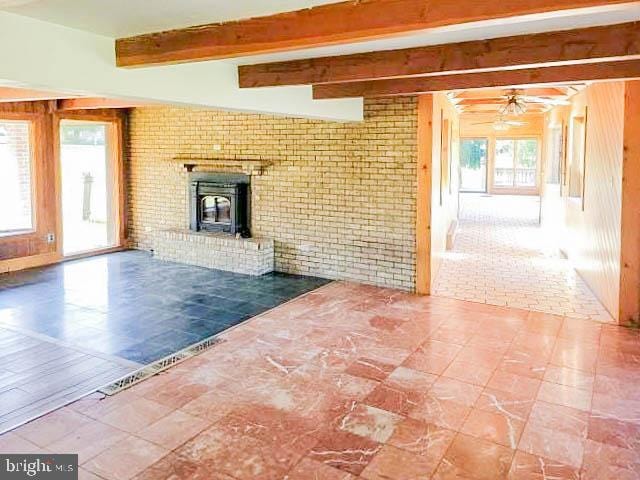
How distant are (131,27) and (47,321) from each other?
10.7 feet

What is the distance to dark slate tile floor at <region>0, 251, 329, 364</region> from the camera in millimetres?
4727

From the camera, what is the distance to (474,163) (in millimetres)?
19516

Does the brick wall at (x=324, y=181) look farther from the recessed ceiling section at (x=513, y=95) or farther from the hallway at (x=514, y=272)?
the recessed ceiling section at (x=513, y=95)

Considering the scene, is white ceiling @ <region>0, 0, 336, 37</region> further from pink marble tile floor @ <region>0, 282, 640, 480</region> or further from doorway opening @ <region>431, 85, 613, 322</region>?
doorway opening @ <region>431, 85, 613, 322</region>

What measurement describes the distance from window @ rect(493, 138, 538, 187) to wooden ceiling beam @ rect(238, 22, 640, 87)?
51.4 feet

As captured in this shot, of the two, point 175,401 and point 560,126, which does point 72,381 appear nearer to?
A: point 175,401

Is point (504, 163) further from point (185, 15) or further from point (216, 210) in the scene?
point (185, 15)

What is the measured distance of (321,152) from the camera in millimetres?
6965

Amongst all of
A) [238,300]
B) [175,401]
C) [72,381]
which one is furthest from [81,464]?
[238,300]

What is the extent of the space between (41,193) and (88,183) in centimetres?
168

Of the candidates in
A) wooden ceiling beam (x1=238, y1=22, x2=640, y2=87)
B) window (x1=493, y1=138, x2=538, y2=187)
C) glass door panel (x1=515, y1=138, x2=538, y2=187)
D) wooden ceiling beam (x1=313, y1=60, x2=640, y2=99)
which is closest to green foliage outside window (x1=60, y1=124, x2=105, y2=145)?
wooden ceiling beam (x1=313, y1=60, x2=640, y2=99)

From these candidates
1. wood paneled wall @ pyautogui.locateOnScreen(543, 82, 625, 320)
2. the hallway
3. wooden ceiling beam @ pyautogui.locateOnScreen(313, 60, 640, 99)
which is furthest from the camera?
the hallway

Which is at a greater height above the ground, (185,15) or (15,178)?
(185,15)

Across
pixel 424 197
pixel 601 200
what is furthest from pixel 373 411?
pixel 601 200
